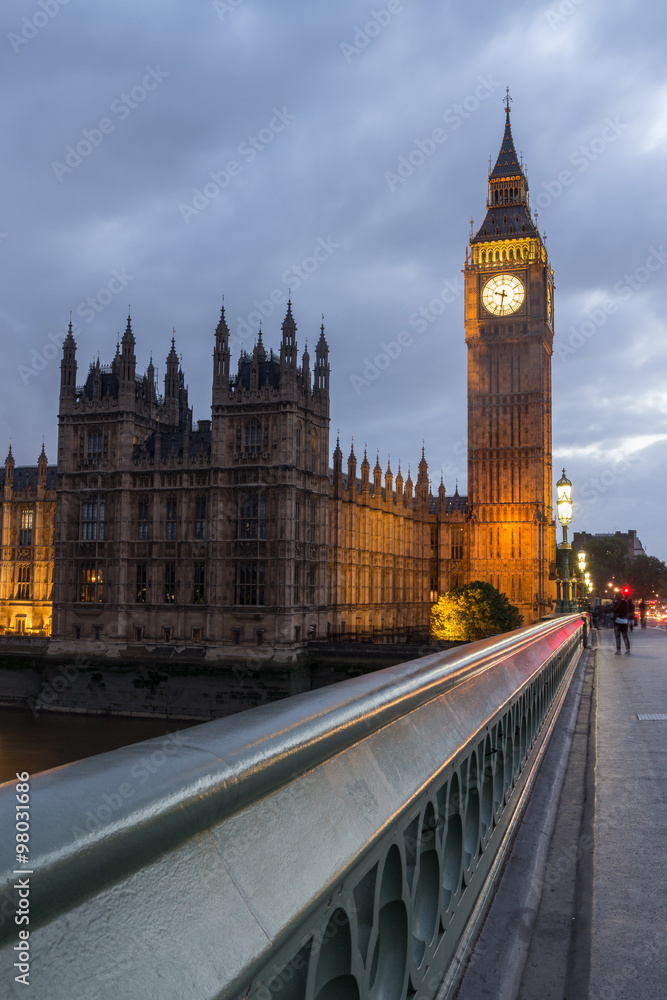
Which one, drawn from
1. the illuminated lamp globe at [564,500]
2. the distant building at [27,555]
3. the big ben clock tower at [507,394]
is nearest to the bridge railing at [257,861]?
the illuminated lamp globe at [564,500]

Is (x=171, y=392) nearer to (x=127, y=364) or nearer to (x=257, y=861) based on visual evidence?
(x=127, y=364)

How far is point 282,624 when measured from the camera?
42.4m

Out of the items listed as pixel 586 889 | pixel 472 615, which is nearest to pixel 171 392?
pixel 472 615

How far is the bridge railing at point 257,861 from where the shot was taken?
1.00 metres

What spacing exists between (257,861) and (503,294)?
7332cm

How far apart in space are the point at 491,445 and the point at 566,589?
49.2 meters

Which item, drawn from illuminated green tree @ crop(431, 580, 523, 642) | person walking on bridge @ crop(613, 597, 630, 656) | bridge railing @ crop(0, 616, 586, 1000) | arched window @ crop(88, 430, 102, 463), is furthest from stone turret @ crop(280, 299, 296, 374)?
bridge railing @ crop(0, 616, 586, 1000)

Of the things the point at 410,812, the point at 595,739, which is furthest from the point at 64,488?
the point at 410,812

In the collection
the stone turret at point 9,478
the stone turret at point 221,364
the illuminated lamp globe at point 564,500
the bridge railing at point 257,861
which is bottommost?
the bridge railing at point 257,861

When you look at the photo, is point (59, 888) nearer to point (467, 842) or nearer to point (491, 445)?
point (467, 842)

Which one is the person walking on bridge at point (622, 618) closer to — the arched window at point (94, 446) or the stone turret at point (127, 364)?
the stone turret at point (127, 364)

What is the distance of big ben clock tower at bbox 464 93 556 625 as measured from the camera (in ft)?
224

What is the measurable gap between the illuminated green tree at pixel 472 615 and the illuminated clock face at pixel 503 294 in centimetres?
3222

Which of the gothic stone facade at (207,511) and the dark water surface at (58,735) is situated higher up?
the gothic stone facade at (207,511)
